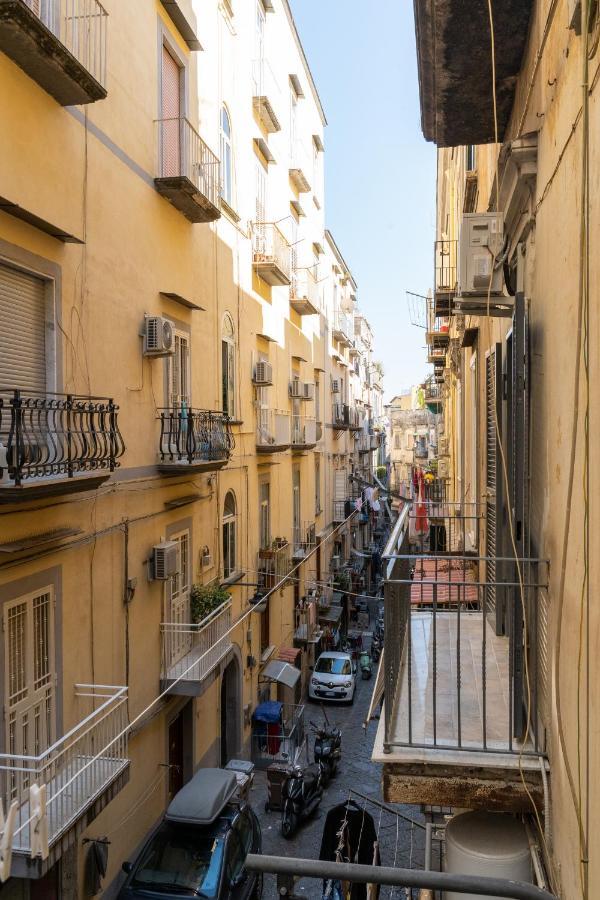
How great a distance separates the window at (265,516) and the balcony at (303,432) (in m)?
2.54

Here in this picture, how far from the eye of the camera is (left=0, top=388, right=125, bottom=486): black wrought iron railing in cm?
652

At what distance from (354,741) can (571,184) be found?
57.5 feet

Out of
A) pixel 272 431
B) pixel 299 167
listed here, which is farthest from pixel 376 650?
pixel 299 167

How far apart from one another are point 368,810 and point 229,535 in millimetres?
6144

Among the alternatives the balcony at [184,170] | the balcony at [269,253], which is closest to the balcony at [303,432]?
the balcony at [269,253]

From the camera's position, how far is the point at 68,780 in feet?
25.7

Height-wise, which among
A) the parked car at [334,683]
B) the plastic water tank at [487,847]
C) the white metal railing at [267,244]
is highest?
the white metal railing at [267,244]

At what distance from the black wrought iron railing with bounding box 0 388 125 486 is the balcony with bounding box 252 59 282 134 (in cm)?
1163

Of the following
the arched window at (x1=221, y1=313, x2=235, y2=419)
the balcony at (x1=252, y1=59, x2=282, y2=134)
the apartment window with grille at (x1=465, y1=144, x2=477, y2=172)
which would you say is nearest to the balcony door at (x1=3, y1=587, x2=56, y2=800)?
the arched window at (x1=221, y1=313, x2=235, y2=419)

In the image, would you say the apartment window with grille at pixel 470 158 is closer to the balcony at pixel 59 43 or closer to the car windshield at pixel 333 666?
the balcony at pixel 59 43

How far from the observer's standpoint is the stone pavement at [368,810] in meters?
11.7

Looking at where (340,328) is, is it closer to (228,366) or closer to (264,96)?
(264,96)

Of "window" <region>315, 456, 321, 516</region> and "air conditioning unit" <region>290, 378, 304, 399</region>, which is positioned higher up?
"air conditioning unit" <region>290, 378, 304, 399</region>

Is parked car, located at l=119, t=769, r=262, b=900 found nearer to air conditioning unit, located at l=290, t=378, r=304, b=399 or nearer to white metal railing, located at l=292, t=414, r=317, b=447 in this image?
white metal railing, located at l=292, t=414, r=317, b=447
